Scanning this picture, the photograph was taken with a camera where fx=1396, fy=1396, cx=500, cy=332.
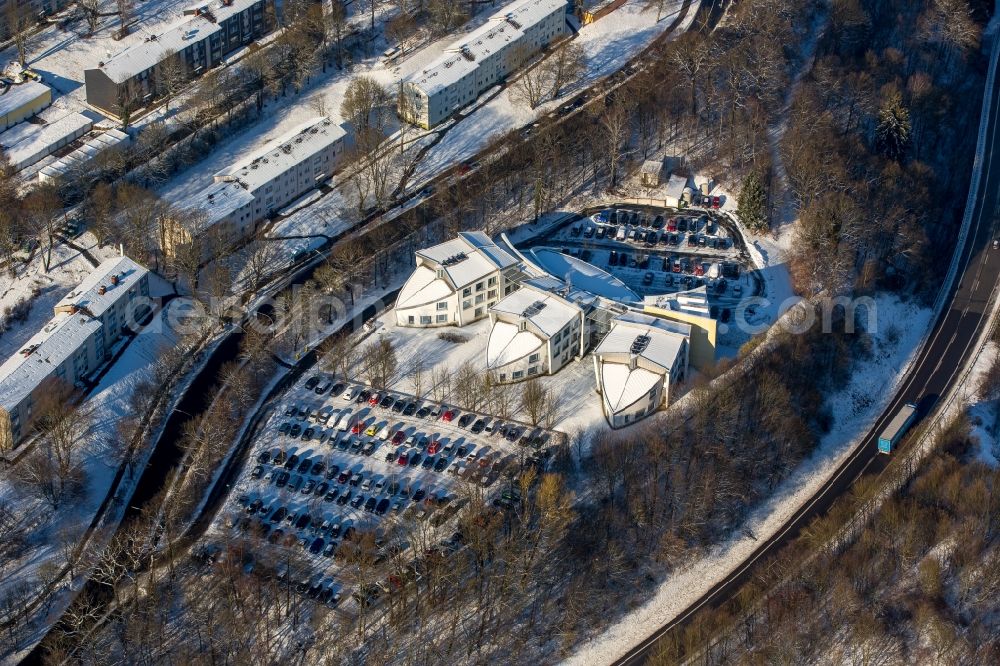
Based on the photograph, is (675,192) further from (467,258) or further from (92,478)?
(92,478)

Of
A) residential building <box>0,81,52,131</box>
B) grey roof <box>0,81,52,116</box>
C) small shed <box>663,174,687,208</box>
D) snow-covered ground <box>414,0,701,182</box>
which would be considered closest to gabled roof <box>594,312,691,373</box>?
small shed <box>663,174,687,208</box>

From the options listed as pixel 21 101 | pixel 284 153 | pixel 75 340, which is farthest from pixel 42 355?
pixel 21 101

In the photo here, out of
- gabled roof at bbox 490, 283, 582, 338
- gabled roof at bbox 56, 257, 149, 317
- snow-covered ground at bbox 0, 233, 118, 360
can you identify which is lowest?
snow-covered ground at bbox 0, 233, 118, 360

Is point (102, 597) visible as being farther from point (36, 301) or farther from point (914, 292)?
point (914, 292)

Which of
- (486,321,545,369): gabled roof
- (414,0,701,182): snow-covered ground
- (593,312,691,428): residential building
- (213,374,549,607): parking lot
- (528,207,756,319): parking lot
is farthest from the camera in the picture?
(414,0,701,182): snow-covered ground

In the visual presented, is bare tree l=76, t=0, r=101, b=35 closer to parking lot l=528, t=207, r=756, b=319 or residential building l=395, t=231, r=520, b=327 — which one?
residential building l=395, t=231, r=520, b=327

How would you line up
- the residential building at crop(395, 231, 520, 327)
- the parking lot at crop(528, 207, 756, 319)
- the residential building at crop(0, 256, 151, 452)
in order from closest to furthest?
the residential building at crop(0, 256, 151, 452)
the residential building at crop(395, 231, 520, 327)
the parking lot at crop(528, 207, 756, 319)
